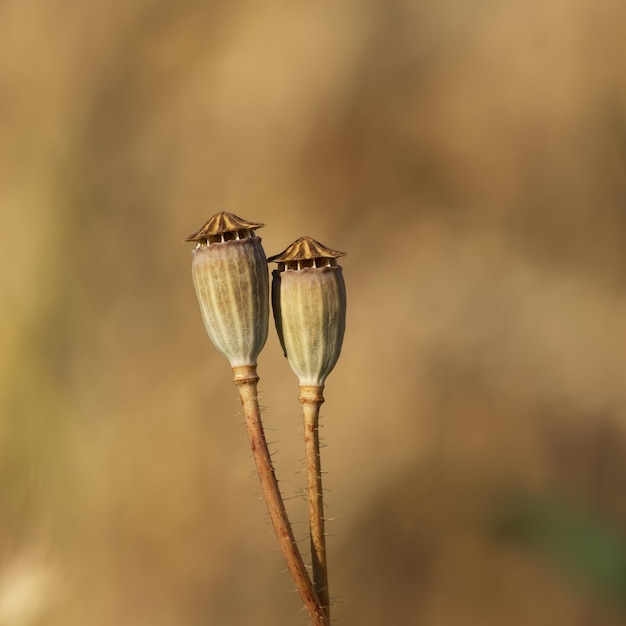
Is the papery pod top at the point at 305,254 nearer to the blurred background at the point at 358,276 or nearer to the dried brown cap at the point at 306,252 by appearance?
the dried brown cap at the point at 306,252

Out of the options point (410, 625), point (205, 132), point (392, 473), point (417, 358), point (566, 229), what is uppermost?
point (205, 132)

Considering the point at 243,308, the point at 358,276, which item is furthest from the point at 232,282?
the point at 358,276

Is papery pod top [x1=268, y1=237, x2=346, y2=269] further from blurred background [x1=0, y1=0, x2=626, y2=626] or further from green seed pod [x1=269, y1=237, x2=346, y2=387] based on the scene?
blurred background [x1=0, y1=0, x2=626, y2=626]

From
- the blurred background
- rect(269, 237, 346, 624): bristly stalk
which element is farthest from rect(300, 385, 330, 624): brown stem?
the blurred background

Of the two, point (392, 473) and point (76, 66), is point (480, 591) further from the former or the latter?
point (76, 66)

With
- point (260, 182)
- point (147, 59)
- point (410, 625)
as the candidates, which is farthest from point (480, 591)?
point (147, 59)

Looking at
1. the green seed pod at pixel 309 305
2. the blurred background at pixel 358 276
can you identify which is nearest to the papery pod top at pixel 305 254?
the green seed pod at pixel 309 305

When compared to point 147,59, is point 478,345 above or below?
below
